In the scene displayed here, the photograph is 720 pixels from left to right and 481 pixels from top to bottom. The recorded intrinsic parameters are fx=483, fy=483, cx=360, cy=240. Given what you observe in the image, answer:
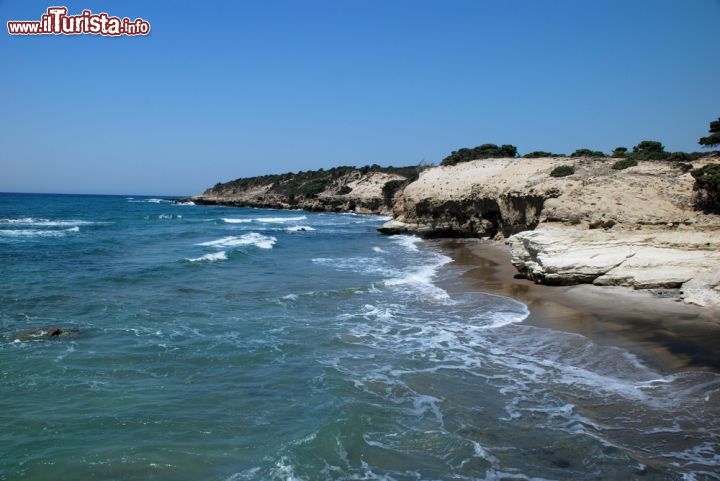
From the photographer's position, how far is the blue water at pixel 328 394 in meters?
6.49

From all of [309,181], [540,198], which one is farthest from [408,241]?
[309,181]

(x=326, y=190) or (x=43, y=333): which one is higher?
(x=326, y=190)

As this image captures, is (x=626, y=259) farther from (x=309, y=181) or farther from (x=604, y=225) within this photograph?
(x=309, y=181)

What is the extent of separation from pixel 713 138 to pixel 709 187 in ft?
26.3

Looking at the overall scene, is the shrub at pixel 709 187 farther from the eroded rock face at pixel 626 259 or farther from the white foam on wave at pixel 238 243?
the white foam on wave at pixel 238 243

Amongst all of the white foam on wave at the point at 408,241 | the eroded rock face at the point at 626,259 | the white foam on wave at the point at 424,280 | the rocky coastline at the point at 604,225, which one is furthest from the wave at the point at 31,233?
the eroded rock face at the point at 626,259

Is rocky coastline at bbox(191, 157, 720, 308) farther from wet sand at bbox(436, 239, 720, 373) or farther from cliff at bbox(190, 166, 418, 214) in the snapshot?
cliff at bbox(190, 166, 418, 214)

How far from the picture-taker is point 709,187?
17578 millimetres

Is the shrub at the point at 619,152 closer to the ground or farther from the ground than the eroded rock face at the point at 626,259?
farther from the ground

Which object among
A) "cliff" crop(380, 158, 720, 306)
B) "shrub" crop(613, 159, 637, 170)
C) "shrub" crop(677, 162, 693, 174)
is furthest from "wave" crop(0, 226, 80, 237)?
"shrub" crop(677, 162, 693, 174)

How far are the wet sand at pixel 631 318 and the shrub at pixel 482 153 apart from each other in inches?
1351

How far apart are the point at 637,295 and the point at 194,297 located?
548 inches

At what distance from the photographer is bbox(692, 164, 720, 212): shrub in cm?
1730

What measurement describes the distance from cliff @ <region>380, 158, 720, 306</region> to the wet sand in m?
0.56
